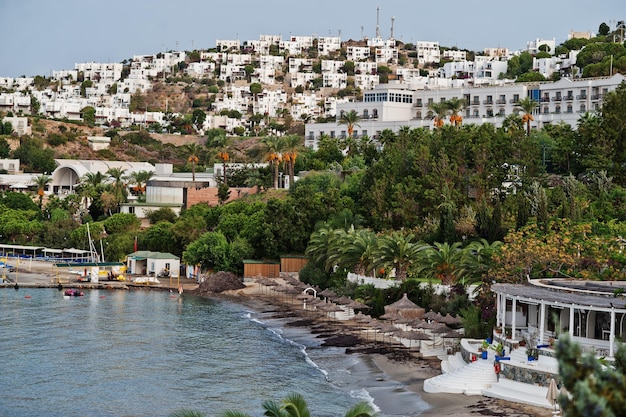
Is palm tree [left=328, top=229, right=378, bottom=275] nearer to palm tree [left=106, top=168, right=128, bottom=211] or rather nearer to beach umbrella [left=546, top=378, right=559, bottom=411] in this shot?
beach umbrella [left=546, top=378, right=559, bottom=411]

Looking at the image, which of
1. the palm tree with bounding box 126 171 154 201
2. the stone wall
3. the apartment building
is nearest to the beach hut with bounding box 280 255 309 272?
the stone wall

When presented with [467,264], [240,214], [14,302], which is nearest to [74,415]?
[467,264]

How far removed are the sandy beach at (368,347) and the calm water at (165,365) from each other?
2.48 ft

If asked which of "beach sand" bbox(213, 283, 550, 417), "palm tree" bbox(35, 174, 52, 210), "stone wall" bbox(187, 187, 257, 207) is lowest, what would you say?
"beach sand" bbox(213, 283, 550, 417)

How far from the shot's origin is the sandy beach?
33094 millimetres

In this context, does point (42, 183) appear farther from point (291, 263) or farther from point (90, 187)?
point (291, 263)

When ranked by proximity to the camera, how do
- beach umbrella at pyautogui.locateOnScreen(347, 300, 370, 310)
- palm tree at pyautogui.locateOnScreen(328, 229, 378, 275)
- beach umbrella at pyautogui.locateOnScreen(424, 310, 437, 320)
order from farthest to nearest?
palm tree at pyautogui.locateOnScreen(328, 229, 378, 275) → beach umbrella at pyautogui.locateOnScreen(347, 300, 370, 310) → beach umbrella at pyautogui.locateOnScreen(424, 310, 437, 320)

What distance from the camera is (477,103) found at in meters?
106

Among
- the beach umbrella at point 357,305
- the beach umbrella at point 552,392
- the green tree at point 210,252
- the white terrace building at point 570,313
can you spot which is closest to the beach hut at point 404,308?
the beach umbrella at point 357,305

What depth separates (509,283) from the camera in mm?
42469

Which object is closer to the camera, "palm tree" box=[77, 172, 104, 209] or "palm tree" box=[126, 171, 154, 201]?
"palm tree" box=[77, 172, 104, 209]

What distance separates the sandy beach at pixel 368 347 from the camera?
33.1m

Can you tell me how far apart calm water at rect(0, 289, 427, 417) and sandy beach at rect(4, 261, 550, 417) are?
0.75 metres

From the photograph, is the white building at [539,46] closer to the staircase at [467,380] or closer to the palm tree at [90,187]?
the palm tree at [90,187]
